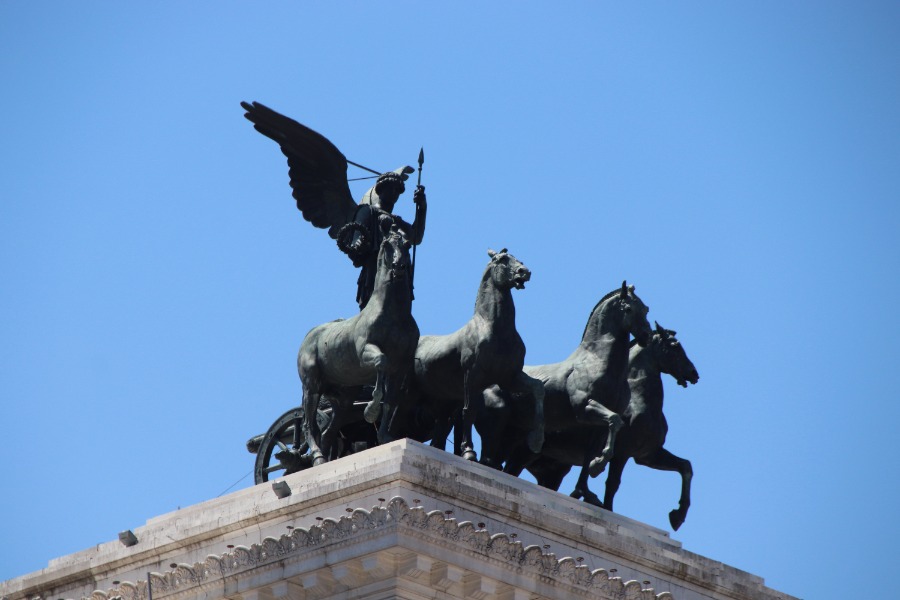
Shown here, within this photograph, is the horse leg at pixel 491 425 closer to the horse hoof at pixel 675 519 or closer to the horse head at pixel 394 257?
the horse head at pixel 394 257

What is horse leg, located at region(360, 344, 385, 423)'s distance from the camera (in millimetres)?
39500

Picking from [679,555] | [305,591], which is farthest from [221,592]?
[679,555]

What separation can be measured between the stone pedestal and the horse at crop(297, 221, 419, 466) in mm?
1544

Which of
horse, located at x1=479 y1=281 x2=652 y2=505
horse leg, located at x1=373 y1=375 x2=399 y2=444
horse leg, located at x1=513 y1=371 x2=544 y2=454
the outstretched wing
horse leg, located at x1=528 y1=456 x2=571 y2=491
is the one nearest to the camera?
horse leg, located at x1=373 y1=375 x2=399 y2=444

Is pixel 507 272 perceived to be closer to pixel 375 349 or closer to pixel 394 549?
pixel 375 349

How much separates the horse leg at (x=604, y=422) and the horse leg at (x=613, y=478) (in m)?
0.53

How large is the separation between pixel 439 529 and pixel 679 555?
14.3 ft

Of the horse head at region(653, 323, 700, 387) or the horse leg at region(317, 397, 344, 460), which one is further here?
the horse head at region(653, 323, 700, 387)

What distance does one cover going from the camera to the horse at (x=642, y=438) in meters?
41.9

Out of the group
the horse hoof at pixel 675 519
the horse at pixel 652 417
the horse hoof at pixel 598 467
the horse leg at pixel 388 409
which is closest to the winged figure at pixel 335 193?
the horse leg at pixel 388 409

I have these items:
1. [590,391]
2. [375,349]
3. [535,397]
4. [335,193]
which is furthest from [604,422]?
[335,193]

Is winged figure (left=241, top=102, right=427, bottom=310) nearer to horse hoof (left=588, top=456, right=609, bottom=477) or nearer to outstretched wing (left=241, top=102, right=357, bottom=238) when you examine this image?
outstretched wing (left=241, top=102, right=357, bottom=238)

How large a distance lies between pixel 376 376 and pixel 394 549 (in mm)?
4271

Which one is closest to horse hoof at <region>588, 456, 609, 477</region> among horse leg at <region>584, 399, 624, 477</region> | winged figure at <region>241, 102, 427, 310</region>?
horse leg at <region>584, 399, 624, 477</region>
